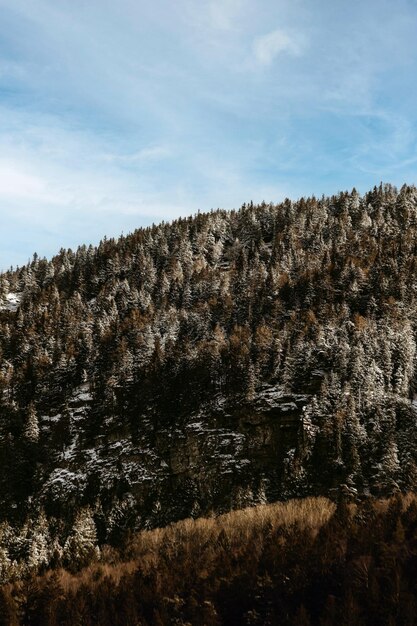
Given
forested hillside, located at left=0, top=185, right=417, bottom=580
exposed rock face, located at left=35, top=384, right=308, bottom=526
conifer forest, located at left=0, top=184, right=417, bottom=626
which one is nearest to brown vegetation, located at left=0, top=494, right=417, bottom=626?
conifer forest, located at left=0, top=184, right=417, bottom=626

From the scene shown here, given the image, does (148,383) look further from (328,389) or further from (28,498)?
(328,389)

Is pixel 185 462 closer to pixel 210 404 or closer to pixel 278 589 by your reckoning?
pixel 210 404

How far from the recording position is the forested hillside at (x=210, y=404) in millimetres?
89875

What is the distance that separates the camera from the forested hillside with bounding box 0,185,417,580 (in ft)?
295

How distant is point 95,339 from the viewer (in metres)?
148

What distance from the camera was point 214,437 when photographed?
107m

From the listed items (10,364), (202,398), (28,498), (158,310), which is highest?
(158,310)

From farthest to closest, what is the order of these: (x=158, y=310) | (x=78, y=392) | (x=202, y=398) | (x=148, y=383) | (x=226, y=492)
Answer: (x=158, y=310)
(x=78, y=392)
(x=148, y=383)
(x=202, y=398)
(x=226, y=492)

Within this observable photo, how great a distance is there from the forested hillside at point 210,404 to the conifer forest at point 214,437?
405 millimetres

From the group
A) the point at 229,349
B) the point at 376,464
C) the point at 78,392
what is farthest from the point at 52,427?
the point at 376,464

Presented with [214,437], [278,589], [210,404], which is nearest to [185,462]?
[214,437]

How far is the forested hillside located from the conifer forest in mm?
405

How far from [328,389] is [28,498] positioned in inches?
2565

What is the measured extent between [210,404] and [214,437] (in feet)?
28.3
